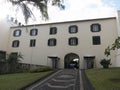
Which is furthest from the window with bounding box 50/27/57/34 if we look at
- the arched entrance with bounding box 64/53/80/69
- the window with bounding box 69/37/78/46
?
the arched entrance with bounding box 64/53/80/69

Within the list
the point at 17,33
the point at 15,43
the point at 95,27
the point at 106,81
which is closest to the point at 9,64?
the point at 106,81

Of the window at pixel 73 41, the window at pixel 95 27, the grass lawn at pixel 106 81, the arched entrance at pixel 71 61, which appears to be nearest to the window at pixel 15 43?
the arched entrance at pixel 71 61

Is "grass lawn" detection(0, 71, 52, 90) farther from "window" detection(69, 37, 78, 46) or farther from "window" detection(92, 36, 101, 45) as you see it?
"window" detection(92, 36, 101, 45)

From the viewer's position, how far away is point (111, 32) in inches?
1150

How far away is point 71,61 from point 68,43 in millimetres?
3347

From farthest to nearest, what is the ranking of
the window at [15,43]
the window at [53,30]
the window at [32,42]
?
1. the window at [15,43]
2. the window at [32,42]
3. the window at [53,30]

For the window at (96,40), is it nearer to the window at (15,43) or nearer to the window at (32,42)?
the window at (32,42)

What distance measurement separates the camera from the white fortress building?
1149 inches

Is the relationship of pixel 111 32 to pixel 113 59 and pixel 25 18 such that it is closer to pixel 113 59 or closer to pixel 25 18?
pixel 113 59

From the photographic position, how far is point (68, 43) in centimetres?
3106

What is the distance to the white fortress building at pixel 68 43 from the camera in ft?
95.8

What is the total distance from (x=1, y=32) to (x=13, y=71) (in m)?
14.4

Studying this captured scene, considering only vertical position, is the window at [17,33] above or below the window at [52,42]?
above

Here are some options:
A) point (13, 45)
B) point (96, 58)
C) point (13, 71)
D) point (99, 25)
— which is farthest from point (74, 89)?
point (13, 45)
